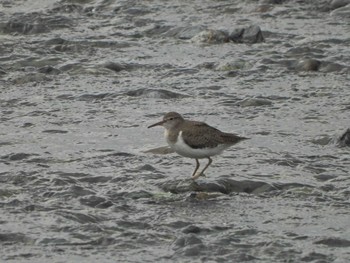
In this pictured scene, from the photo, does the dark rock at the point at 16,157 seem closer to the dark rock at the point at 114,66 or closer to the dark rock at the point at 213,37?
the dark rock at the point at 114,66

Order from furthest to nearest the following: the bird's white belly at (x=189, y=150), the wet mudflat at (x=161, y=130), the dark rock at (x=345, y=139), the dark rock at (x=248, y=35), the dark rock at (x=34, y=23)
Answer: the dark rock at (x=34, y=23)
the dark rock at (x=248, y=35)
the dark rock at (x=345, y=139)
the bird's white belly at (x=189, y=150)
the wet mudflat at (x=161, y=130)

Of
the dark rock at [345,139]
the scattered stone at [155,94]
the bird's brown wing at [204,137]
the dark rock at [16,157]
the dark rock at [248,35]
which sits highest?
the bird's brown wing at [204,137]

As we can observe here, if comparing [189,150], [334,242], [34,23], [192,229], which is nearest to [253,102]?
[189,150]

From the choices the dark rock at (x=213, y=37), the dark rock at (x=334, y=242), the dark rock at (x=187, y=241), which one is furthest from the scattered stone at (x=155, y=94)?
the dark rock at (x=334, y=242)

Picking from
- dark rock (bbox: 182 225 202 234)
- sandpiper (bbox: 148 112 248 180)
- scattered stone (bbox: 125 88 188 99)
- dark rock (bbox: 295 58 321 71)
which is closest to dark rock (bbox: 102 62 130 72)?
scattered stone (bbox: 125 88 188 99)

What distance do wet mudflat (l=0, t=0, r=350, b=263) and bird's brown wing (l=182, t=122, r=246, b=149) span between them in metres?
0.39

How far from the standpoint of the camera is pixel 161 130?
47.2ft

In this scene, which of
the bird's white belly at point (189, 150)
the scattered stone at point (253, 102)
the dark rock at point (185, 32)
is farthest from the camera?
the dark rock at point (185, 32)

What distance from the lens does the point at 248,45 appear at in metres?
18.0

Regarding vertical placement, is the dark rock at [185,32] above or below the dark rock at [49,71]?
above

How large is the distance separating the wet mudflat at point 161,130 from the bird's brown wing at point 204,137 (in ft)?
1.27

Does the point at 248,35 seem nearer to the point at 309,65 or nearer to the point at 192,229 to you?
the point at 309,65

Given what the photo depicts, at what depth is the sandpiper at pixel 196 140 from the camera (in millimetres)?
12039

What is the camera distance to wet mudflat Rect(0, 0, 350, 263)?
10.2 m
